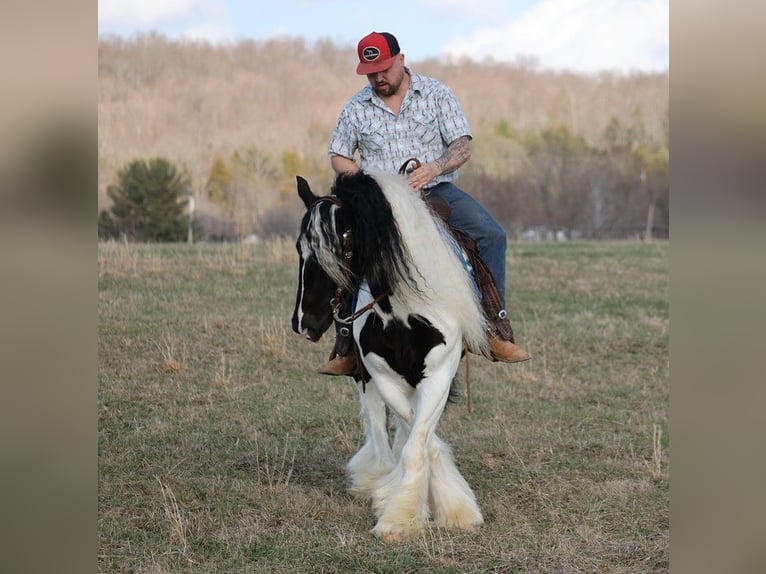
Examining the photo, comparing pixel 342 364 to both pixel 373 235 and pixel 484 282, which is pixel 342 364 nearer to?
pixel 484 282

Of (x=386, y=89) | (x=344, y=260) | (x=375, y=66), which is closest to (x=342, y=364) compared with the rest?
(x=344, y=260)

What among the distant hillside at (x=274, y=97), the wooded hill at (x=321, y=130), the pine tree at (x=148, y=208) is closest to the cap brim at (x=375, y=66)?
the pine tree at (x=148, y=208)

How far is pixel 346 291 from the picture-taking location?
17.4ft

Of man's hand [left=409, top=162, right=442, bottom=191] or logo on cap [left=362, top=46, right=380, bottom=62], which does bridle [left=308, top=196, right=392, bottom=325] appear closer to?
man's hand [left=409, top=162, right=442, bottom=191]

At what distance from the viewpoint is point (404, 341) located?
5.51 metres

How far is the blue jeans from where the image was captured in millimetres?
6203

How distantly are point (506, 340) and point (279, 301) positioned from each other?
7.75 metres

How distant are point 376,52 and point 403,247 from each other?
128 centimetres

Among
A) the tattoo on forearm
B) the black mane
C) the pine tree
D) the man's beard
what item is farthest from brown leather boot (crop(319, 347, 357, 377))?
the pine tree

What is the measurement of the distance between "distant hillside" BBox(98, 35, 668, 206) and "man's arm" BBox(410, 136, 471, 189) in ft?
127

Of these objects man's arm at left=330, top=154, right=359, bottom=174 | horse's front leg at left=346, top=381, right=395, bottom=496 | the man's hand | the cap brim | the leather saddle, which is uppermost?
the cap brim

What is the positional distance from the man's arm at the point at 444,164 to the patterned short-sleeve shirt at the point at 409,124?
3.5 inches
